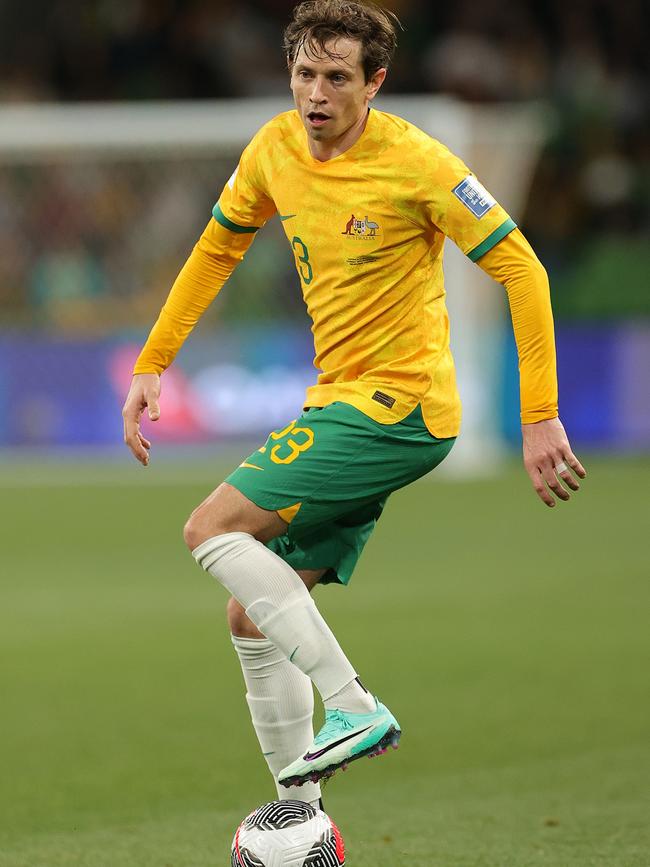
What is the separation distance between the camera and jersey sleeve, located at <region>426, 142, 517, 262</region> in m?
4.11

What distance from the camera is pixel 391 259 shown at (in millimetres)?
4250

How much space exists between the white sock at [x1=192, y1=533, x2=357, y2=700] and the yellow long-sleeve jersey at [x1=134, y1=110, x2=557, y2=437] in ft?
1.62

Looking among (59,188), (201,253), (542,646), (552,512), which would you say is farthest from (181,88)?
(201,253)

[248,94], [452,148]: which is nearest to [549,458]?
[452,148]

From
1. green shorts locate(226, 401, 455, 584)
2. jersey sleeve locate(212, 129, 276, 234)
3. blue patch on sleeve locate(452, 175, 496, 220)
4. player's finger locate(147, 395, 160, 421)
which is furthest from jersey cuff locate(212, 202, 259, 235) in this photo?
blue patch on sleeve locate(452, 175, 496, 220)

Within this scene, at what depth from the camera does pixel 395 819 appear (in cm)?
516

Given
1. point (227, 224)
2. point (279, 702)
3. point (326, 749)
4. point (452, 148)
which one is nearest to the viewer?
point (326, 749)

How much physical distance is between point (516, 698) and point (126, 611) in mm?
3065

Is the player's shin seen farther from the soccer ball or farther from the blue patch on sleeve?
the blue patch on sleeve

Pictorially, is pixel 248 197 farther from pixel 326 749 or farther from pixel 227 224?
pixel 326 749

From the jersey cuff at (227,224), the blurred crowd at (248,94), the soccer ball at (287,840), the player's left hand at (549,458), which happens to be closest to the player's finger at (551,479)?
the player's left hand at (549,458)

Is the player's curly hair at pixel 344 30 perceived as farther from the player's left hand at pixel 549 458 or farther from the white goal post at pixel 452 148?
the white goal post at pixel 452 148

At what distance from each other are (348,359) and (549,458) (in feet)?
2.12

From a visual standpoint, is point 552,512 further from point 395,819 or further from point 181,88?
point 181,88
